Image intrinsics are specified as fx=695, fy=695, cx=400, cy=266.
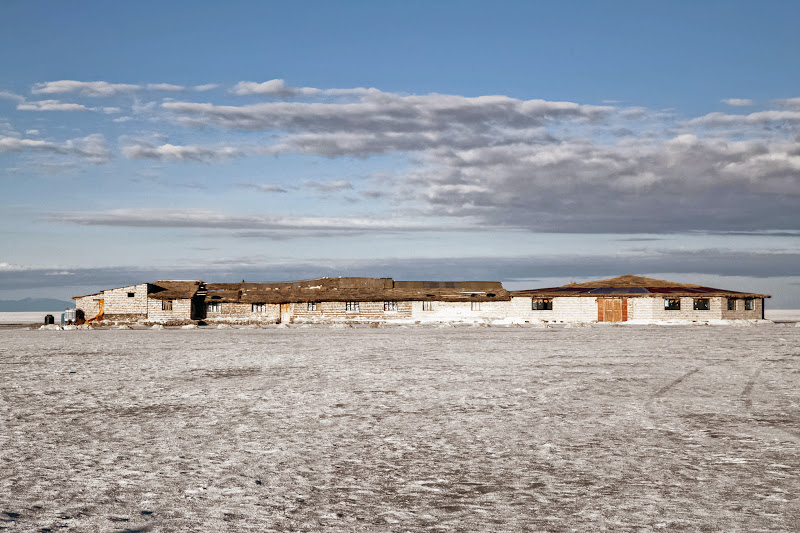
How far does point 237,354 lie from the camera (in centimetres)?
2478

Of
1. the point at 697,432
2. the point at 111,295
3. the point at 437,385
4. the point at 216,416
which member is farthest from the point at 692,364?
the point at 111,295

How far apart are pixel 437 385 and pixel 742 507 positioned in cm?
924

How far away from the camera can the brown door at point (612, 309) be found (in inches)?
2216

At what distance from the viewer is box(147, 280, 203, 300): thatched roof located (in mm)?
63906

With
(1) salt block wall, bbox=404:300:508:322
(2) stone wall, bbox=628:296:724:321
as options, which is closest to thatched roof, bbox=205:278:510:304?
(1) salt block wall, bbox=404:300:508:322

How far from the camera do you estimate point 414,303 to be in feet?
201

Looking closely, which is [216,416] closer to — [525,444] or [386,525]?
[525,444]

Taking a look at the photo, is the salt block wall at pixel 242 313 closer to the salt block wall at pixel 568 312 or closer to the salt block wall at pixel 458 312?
the salt block wall at pixel 458 312

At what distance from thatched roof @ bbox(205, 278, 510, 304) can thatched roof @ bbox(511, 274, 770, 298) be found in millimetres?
4377

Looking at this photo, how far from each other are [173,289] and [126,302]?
4.31 meters

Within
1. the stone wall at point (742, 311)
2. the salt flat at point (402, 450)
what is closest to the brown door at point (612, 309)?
the stone wall at point (742, 311)

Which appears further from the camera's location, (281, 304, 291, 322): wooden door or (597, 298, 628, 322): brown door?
(281, 304, 291, 322): wooden door

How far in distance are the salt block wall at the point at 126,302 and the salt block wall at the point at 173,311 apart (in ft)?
2.01

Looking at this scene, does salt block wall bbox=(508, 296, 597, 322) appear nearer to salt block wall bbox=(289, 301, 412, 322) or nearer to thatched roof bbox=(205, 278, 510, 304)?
thatched roof bbox=(205, 278, 510, 304)
